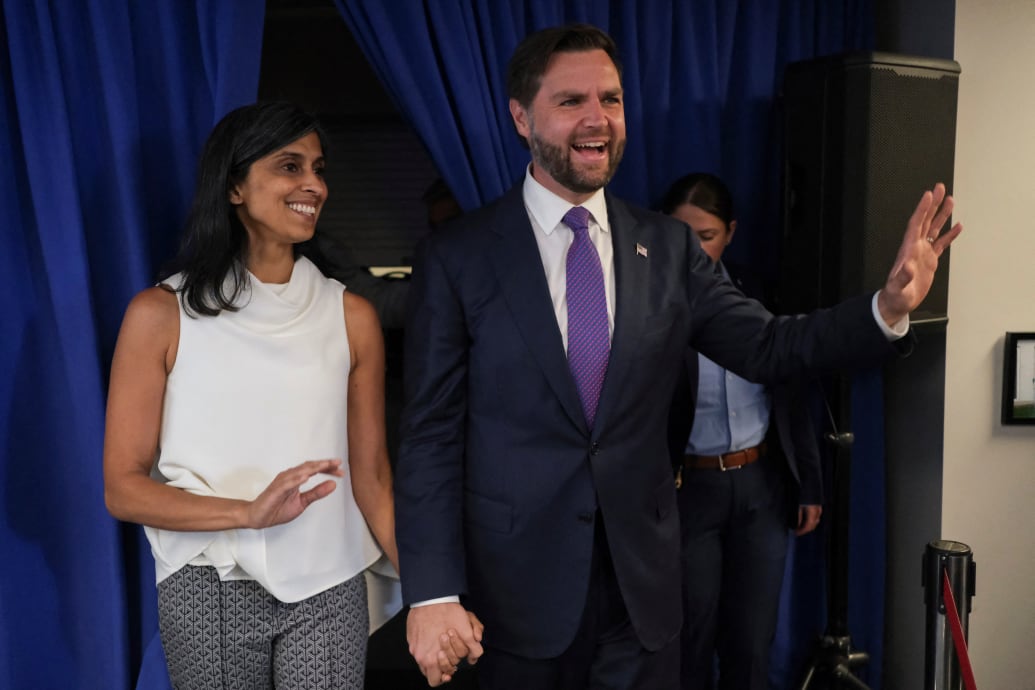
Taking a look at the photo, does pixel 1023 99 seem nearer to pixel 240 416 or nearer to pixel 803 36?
pixel 803 36

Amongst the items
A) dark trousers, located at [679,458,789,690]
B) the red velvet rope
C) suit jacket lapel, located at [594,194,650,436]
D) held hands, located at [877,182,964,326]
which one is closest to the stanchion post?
the red velvet rope

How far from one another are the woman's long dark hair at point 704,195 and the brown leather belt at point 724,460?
59 centimetres

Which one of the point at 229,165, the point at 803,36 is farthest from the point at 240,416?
the point at 803,36

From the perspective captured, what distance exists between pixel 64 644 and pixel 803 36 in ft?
8.12

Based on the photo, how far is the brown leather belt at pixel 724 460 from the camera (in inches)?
88.7

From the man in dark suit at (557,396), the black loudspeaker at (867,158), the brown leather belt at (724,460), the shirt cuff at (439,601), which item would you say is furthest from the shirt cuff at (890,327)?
the shirt cuff at (439,601)

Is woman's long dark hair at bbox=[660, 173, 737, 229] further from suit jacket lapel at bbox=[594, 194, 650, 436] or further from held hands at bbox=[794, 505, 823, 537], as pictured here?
held hands at bbox=[794, 505, 823, 537]

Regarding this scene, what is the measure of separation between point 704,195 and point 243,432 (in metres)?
1.28

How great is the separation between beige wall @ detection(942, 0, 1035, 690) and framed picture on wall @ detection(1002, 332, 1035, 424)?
28 mm

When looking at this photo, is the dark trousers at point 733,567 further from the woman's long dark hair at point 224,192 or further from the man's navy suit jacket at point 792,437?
the woman's long dark hair at point 224,192

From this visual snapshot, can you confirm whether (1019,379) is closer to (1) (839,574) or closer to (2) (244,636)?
(1) (839,574)

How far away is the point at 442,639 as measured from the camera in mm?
1514

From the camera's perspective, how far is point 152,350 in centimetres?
160

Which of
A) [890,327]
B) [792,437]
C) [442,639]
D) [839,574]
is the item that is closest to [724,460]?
[792,437]
